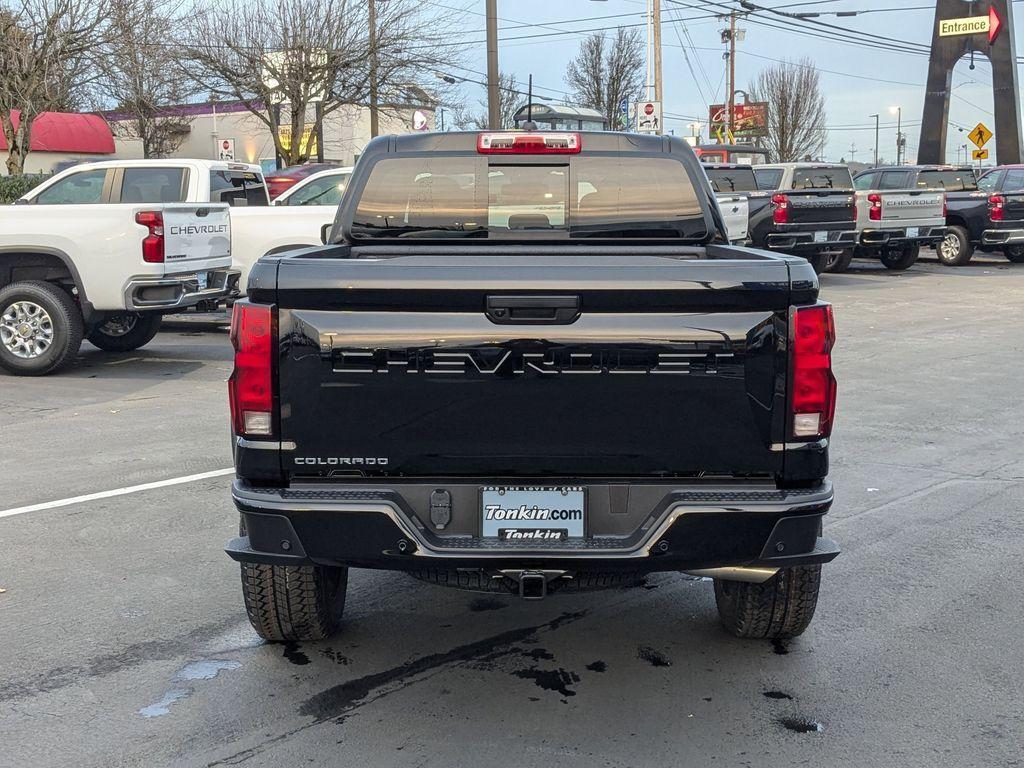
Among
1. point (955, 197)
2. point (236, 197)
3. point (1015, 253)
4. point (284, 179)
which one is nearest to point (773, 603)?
point (236, 197)

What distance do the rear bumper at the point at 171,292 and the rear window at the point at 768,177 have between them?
1251 cm

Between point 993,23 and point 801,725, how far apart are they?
4069 centimetres

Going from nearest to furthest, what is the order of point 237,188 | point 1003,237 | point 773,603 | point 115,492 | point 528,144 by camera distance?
point 773,603 < point 528,144 < point 115,492 < point 237,188 < point 1003,237

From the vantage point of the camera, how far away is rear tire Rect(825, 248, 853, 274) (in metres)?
24.2

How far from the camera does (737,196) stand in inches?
805

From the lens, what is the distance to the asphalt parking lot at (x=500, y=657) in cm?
381

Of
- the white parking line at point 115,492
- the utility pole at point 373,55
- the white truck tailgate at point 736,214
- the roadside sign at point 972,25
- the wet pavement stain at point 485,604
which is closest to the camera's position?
the wet pavement stain at point 485,604

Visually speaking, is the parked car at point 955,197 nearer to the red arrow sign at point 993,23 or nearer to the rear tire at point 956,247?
the rear tire at point 956,247

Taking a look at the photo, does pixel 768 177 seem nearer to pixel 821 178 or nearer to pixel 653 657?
pixel 821 178

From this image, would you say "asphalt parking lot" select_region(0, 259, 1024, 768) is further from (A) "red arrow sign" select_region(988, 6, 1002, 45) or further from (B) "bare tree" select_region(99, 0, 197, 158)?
(A) "red arrow sign" select_region(988, 6, 1002, 45)

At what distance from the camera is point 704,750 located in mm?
3773

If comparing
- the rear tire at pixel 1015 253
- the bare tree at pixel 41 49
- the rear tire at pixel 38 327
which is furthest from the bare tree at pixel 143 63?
the rear tire at pixel 1015 253

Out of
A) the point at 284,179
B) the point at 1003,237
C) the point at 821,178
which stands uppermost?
the point at 284,179

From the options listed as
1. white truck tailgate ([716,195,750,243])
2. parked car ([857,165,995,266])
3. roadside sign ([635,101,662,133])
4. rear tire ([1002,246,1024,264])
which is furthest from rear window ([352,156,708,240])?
roadside sign ([635,101,662,133])
